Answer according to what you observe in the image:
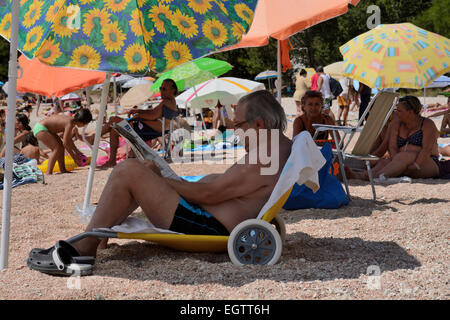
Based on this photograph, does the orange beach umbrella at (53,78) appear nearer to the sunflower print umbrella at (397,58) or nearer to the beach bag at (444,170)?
the sunflower print umbrella at (397,58)

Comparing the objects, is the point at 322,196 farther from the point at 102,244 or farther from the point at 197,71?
the point at 197,71

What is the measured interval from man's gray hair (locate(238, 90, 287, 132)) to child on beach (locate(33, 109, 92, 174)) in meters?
5.33

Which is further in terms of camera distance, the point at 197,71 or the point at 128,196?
the point at 197,71

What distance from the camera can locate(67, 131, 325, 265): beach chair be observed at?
2.89 meters

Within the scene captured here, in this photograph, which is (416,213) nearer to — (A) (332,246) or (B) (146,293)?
(A) (332,246)

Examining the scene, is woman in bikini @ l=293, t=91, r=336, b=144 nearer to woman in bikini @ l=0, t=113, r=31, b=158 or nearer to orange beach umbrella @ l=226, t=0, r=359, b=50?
→ orange beach umbrella @ l=226, t=0, r=359, b=50

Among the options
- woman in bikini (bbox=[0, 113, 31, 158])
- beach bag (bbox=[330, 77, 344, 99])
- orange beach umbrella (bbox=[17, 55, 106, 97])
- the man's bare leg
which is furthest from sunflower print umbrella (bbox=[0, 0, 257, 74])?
beach bag (bbox=[330, 77, 344, 99])

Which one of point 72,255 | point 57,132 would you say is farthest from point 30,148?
point 72,255

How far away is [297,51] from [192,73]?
28954 mm

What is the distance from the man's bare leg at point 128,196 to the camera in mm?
3000

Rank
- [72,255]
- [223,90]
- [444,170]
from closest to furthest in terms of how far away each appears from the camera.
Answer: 1. [72,255]
2. [444,170]
3. [223,90]

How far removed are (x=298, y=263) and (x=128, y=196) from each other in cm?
100

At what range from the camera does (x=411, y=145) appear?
596 cm
